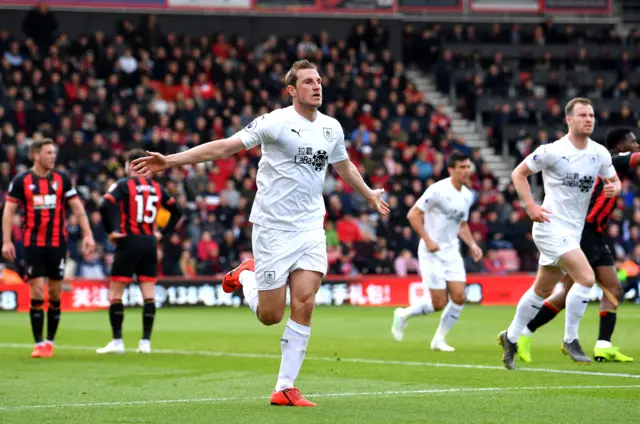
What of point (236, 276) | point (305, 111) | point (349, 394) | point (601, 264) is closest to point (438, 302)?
point (601, 264)

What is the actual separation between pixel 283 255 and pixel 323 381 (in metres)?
2.16

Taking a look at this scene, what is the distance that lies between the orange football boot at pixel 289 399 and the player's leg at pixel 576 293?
12.9ft

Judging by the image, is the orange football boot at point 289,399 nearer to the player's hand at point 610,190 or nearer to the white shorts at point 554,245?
the white shorts at point 554,245

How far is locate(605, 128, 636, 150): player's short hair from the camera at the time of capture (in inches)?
519

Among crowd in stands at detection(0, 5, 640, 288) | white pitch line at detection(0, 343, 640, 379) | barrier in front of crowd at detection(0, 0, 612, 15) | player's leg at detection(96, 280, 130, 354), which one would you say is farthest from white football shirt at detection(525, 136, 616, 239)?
barrier in front of crowd at detection(0, 0, 612, 15)

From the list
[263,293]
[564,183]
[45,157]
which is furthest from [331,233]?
[263,293]

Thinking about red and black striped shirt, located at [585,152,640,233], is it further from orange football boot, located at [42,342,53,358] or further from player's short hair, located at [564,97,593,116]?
orange football boot, located at [42,342,53,358]

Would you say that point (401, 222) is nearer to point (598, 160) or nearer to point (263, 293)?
point (598, 160)

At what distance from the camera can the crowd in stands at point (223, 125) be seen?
2766 cm

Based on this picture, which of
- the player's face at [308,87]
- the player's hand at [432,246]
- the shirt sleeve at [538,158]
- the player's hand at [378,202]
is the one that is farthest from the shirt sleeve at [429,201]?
the player's face at [308,87]

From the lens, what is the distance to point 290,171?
919 centimetres

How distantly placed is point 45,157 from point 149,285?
2.07 meters

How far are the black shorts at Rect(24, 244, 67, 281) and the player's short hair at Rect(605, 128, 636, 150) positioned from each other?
653cm

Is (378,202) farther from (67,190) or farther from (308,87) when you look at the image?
(67,190)
